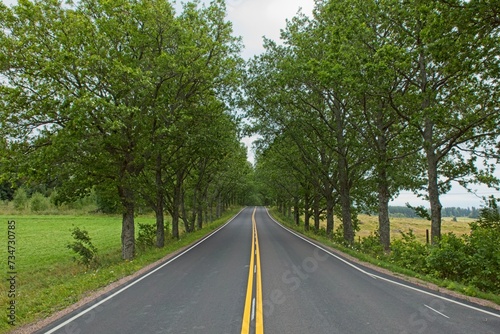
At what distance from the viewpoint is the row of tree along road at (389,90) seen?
10203mm

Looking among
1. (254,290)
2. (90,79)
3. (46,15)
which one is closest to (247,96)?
(90,79)

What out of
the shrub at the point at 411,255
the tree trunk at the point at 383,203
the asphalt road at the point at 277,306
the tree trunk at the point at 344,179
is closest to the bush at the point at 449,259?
the shrub at the point at 411,255

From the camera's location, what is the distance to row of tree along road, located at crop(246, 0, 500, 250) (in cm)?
1020

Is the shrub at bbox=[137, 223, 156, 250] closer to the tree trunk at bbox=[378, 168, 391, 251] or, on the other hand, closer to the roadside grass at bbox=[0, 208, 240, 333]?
the roadside grass at bbox=[0, 208, 240, 333]

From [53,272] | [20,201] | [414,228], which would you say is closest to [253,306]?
[53,272]

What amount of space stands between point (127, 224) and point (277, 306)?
42.0ft

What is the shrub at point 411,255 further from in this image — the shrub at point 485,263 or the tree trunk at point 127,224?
the tree trunk at point 127,224

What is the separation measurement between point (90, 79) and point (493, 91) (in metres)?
17.2

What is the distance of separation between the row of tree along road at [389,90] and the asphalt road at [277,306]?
6286 mm

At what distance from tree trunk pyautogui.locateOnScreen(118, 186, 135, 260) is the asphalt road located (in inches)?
267

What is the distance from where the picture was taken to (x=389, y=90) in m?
15.4

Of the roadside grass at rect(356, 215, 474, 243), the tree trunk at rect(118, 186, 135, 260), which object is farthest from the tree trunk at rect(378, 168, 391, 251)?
the roadside grass at rect(356, 215, 474, 243)

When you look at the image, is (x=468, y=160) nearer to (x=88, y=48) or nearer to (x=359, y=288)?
(x=359, y=288)

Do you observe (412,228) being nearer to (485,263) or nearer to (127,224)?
(485,263)
